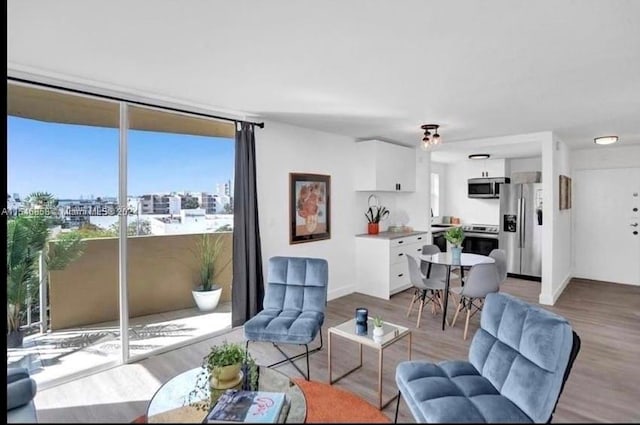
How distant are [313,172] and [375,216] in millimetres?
1437

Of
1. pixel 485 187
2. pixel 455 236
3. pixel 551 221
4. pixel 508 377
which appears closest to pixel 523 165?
pixel 485 187

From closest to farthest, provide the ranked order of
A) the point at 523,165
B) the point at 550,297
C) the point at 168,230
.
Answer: the point at 168,230 < the point at 550,297 < the point at 523,165

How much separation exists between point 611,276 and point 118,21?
24.3 feet

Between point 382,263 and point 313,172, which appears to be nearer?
point 313,172

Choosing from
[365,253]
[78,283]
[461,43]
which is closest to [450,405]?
[78,283]

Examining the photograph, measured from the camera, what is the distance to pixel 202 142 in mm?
3088

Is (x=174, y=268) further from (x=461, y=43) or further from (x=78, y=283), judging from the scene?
(x=461, y=43)

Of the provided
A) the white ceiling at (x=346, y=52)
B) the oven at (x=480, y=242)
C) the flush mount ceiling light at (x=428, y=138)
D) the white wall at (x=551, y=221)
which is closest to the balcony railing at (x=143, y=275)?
the white ceiling at (x=346, y=52)

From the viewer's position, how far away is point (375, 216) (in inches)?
209

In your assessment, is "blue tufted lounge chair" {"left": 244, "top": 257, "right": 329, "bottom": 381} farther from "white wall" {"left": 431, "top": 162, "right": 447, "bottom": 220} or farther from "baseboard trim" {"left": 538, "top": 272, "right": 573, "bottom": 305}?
"white wall" {"left": 431, "top": 162, "right": 447, "bottom": 220}

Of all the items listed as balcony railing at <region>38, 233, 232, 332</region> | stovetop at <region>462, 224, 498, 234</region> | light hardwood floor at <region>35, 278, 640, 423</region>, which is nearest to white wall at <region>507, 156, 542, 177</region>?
stovetop at <region>462, 224, 498, 234</region>

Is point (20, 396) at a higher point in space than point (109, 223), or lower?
lower

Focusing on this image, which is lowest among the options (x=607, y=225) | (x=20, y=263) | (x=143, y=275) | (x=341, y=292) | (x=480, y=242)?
(x=341, y=292)

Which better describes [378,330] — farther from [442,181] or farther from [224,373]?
[442,181]
